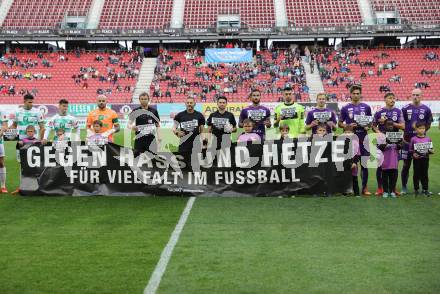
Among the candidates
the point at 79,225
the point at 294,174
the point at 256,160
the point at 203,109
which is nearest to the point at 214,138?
the point at 256,160

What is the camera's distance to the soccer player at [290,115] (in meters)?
11.1

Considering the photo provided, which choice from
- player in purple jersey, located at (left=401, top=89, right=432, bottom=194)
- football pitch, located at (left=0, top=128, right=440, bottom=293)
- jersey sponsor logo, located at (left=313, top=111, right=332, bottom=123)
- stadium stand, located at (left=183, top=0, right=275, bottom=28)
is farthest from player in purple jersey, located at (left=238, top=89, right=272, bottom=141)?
stadium stand, located at (left=183, top=0, right=275, bottom=28)

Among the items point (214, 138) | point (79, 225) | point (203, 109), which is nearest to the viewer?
point (79, 225)

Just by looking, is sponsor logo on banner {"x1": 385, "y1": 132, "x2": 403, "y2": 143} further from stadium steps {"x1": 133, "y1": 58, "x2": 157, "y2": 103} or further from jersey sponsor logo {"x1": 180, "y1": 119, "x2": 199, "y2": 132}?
stadium steps {"x1": 133, "y1": 58, "x2": 157, "y2": 103}

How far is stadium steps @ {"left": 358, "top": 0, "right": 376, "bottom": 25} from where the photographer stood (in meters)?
54.2

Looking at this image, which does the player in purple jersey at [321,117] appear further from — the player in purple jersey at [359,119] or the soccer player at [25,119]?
the soccer player at [25,119]

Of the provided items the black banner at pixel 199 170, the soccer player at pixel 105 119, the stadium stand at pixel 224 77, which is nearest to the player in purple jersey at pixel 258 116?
the black banner at pixel 199 170

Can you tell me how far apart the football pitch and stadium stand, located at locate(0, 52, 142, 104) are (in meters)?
36.8

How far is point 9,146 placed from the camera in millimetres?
24531

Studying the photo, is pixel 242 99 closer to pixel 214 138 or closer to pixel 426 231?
pixel 214 138

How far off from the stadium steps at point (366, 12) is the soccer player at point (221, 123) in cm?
4663

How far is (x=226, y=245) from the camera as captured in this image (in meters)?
6.71

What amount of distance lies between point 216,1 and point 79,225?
53.4m

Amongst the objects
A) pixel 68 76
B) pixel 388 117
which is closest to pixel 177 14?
pixel 68 76
